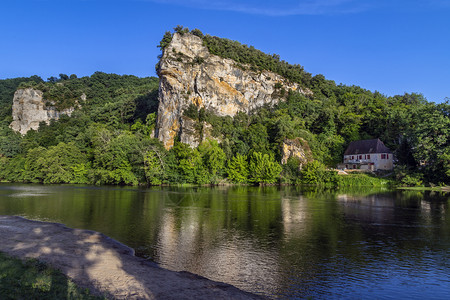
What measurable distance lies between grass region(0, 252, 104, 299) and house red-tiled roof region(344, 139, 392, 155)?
84.8 metres

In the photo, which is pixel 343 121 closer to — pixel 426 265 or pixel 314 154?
pixel 314 154

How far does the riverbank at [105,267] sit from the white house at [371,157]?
77.1m

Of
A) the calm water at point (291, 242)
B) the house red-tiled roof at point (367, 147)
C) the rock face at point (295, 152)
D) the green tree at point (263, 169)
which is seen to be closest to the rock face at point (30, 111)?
the green tree at point (263, 169)

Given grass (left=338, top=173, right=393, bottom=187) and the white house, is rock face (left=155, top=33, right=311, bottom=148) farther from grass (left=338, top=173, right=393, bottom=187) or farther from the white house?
grass (left=338, top=173, right=393, bottom=187)

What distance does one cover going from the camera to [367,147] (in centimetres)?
8525

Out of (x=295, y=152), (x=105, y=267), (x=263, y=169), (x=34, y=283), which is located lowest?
(x=105, y=267)

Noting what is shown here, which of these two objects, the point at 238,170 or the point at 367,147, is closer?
the point at 238,170

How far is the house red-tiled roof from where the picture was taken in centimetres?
8331

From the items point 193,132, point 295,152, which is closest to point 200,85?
point 193,132

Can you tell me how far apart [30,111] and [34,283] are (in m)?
132

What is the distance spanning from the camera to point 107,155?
7838cm

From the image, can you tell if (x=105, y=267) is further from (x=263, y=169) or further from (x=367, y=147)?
(x=367, y=147)

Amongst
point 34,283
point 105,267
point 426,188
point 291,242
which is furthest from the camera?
point 426,188

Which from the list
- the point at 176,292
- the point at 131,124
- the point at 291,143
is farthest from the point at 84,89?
Result: the point at 176,292
